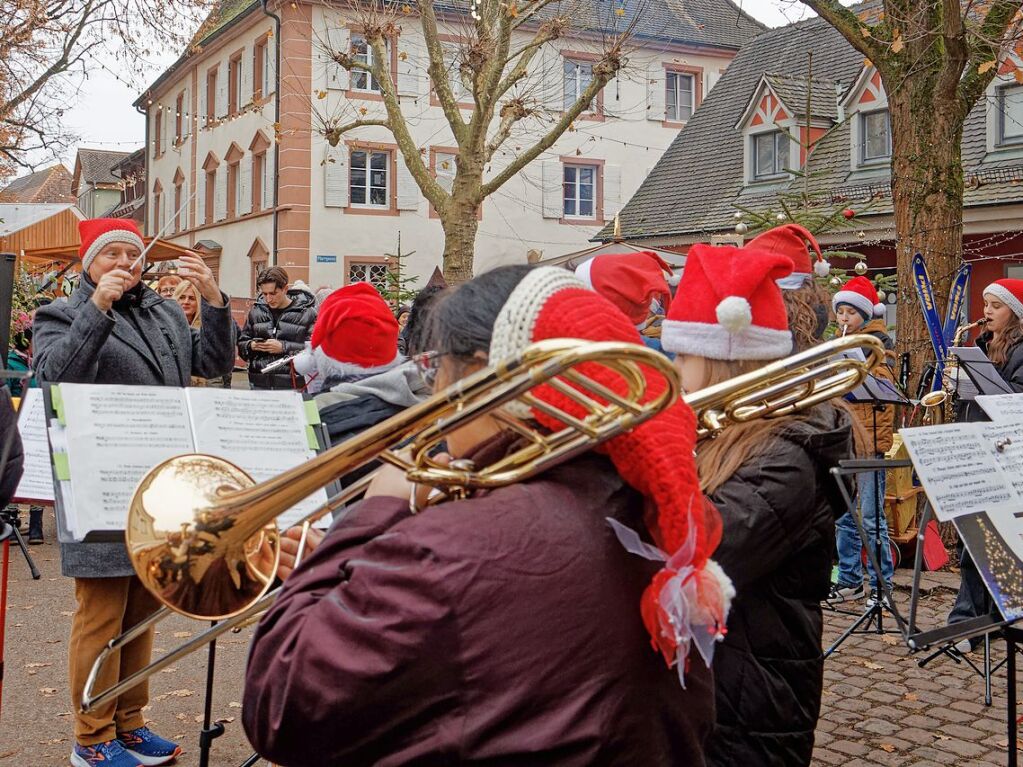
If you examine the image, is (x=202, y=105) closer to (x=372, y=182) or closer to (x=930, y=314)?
(x=372, y=182)

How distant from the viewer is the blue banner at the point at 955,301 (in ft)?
25.2

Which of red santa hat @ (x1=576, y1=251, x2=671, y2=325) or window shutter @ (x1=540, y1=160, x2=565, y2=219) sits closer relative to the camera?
red santa hat @ (x1=576, y1=251, x2=671, y2=325)

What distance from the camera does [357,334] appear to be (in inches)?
165

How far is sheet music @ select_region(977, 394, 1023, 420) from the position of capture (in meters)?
3.30

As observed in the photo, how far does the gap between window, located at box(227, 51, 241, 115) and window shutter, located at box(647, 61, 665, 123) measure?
11.4 meters

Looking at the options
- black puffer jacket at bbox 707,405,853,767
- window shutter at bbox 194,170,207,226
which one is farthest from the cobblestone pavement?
window shutter at bbox 194,170,207,226

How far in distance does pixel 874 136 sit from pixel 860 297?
11.6m

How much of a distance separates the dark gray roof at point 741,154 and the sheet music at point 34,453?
13.9 meters

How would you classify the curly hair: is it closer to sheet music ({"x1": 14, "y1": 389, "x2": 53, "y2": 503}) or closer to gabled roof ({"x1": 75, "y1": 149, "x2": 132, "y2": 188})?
sheet music ({"x1": 14, "y1": 389, "x2": 53, "y2": 503})

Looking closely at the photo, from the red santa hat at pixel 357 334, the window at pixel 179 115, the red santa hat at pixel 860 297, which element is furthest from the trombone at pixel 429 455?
the window at pixel 179 115

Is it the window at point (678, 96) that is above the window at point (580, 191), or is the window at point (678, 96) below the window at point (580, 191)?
above

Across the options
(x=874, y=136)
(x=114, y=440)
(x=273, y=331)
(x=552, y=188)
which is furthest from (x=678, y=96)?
(x=114, y=440)

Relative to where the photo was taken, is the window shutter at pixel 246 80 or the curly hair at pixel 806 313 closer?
the curly hair at pixel 806 313

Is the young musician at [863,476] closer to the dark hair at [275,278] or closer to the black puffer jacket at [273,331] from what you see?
the black puffer jacket at [273,331]
